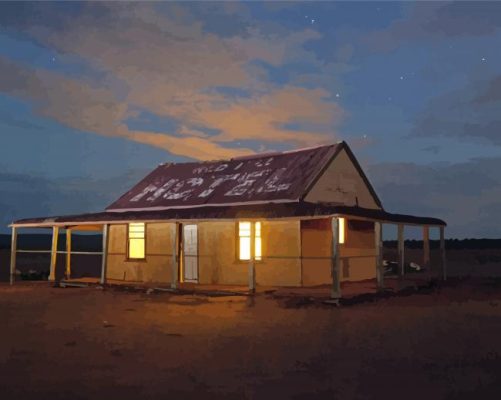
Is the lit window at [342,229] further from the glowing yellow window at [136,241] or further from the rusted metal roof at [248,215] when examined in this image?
the glowing yellow window at [136,241]

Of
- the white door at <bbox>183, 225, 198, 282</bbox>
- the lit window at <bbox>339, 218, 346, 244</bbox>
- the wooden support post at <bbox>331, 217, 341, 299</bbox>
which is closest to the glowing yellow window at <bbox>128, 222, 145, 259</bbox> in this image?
the white door at <bbox>183, 225, 198, 282</bbox>

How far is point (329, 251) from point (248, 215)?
3.87 m

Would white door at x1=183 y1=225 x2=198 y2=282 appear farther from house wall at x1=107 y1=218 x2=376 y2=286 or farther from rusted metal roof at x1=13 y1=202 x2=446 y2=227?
rusted metal roof at x1=13 y1=202 x2=446 y2=227

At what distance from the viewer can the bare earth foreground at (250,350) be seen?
7.12 metres

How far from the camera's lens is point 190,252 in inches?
840

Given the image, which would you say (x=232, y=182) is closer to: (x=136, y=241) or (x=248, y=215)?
(x=136, y=241)

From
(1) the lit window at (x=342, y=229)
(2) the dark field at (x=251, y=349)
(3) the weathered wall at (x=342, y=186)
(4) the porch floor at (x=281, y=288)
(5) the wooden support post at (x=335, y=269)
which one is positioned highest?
(3) the weathered wall at (x=342, y=186)

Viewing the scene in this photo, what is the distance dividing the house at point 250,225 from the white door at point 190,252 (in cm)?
3

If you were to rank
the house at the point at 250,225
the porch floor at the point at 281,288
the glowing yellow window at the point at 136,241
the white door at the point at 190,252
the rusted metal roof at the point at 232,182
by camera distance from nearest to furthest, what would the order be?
the porch floor at the point at 281,288, the house at the point at 250,225, the rusted metal roof at the point at 232,182, the white door at the point at 190,252, the glowing yellow window at the point at 136,241

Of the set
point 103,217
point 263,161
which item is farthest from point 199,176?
point 103,217

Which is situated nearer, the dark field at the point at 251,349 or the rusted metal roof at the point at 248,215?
the dark field at the point at 251,349

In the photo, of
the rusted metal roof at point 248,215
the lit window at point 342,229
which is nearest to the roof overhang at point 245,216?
the rusted metal roof at point 248,215

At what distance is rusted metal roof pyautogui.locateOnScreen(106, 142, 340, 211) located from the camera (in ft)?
67.2

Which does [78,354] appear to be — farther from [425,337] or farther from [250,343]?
[425,337]
